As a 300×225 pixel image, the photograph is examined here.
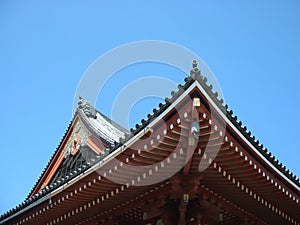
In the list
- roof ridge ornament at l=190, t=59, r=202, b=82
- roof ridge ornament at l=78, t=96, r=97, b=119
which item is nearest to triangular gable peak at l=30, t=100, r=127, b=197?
roof ridge ornament at l=78, t=96, r=97, b=119

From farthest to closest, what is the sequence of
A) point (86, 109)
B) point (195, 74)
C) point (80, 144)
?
point (86, 109) < point (80, 144) < point (195, 74)

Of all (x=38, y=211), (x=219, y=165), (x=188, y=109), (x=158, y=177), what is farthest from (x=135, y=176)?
(x=38, y=211)

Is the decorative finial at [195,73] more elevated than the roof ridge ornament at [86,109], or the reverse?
the roof ridge ornament at [86,109]

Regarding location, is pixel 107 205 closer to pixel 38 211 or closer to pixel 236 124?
pixel 38 211

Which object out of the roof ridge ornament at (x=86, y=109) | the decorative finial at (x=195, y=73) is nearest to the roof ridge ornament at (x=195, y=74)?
Result: the decorative finial at (x=195, y=73)

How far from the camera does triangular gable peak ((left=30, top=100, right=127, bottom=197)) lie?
39.5 feet

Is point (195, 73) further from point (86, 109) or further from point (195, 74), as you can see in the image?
point (86, 109)

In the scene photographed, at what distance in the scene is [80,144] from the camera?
12.6 metres

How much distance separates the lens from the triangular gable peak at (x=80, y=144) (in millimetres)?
12055

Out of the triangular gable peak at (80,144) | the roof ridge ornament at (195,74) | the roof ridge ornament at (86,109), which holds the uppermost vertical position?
the roof ridge ornament at (86,109)

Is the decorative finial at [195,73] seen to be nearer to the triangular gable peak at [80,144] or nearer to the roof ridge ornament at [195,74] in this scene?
the roof ridge ornament at [195,74]

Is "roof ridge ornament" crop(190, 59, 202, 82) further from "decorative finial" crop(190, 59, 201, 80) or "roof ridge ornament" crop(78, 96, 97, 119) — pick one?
"roof ridge ornament" crop(78, 96, 97, 119)

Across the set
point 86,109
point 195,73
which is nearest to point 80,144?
point 86,109

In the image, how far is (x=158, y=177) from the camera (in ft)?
25.5
